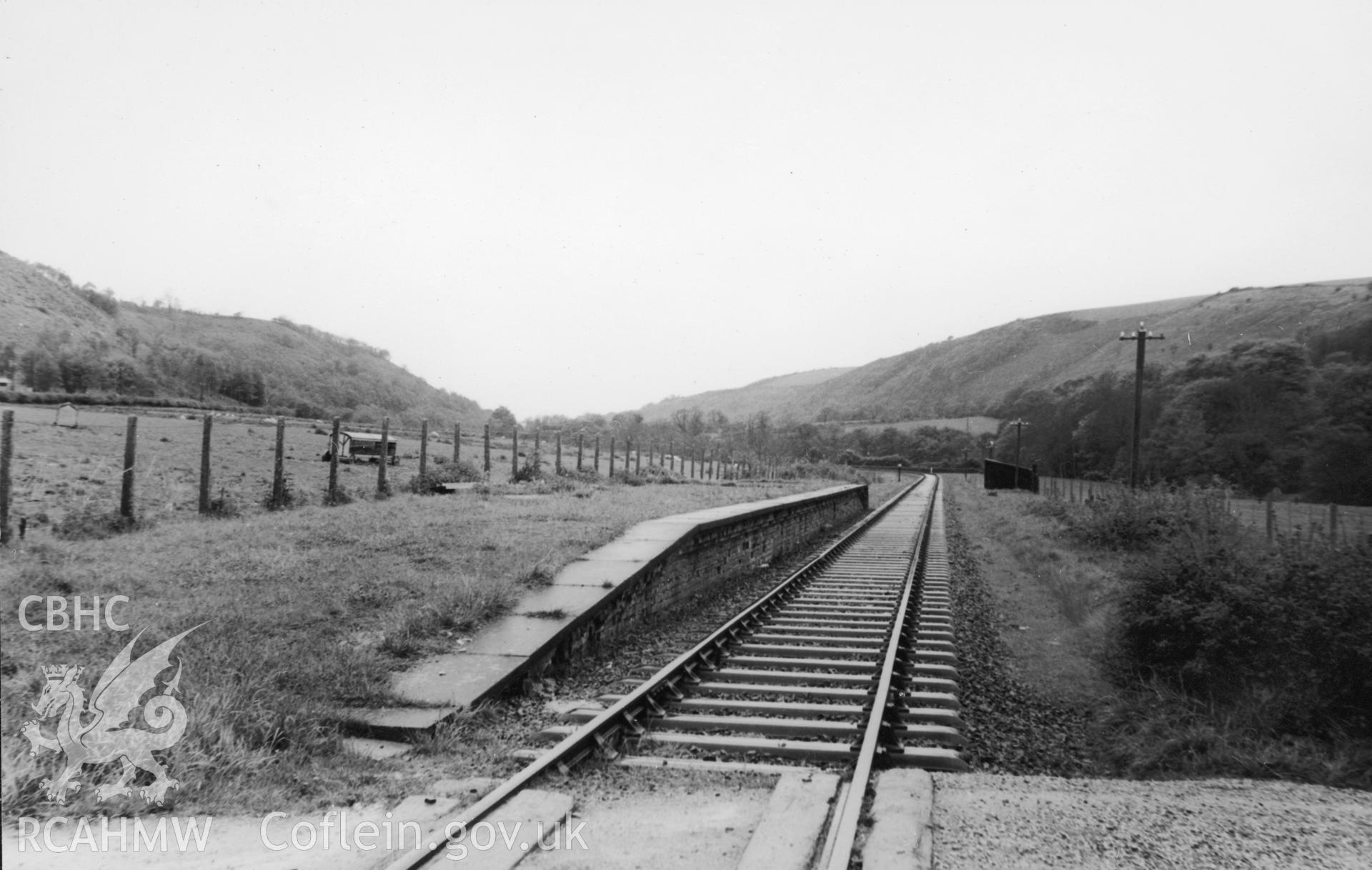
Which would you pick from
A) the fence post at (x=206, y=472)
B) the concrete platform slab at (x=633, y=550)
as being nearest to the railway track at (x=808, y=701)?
the concrete platform slab at (x=633, y=550)

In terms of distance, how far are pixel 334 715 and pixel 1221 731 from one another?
18.7 feet

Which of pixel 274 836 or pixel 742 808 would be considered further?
pixel 742 808

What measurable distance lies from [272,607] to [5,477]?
14.1 feet

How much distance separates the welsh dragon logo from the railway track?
4.80ft

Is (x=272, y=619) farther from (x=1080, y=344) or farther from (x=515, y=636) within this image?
(x=1080, y=344)

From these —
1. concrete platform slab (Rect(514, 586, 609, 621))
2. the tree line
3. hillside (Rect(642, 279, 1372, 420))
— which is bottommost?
concrete platform slab (Rect(514, 586, 609, 621))

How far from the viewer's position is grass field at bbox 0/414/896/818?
12.8ft

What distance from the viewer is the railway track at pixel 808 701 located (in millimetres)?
4531

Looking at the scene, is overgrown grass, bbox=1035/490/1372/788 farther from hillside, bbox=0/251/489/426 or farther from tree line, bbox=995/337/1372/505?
tree line, bbox=995/337/1372/505

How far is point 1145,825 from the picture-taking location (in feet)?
12.1

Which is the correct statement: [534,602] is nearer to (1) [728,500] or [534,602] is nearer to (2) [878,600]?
(2) [878,600]

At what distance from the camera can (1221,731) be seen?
5.57m

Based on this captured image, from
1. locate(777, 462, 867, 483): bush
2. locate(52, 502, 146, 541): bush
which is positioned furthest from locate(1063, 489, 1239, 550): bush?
locate(777, 462, 867, 483): bush

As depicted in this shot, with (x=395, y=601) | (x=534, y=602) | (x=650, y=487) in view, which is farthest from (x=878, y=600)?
(x=650, y=487)
